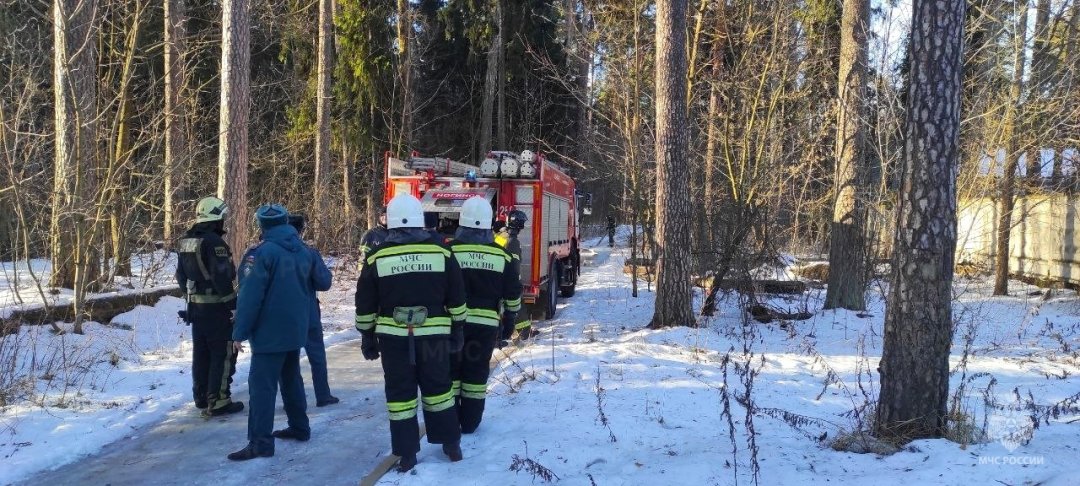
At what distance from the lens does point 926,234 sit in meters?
4.61

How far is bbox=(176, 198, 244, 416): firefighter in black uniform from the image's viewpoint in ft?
19.2

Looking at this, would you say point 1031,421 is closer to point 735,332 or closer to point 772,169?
point 735,332

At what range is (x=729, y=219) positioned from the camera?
35.3 feet

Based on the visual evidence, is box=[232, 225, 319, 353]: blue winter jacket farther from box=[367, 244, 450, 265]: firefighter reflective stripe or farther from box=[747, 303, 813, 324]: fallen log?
box=[747, 303, 813, 324]: fallen log

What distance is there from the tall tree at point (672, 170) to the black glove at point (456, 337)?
17.4 feet

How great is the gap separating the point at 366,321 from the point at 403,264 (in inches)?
18.2

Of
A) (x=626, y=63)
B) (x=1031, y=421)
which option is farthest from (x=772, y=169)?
(x=1031, y=421)

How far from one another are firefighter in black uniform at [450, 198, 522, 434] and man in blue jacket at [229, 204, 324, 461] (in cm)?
118

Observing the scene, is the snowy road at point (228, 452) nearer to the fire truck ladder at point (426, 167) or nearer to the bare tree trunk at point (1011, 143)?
the fire truck ladder at point (426, 167)

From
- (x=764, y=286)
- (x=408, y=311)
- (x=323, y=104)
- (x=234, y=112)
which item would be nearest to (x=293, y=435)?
(x=408, y=311)

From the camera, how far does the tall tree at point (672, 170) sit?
9.37 meters

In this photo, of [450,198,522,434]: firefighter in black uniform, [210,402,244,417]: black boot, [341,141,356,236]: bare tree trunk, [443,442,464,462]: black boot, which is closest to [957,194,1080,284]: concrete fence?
[450,198,522,434]: firefighter in black uniform

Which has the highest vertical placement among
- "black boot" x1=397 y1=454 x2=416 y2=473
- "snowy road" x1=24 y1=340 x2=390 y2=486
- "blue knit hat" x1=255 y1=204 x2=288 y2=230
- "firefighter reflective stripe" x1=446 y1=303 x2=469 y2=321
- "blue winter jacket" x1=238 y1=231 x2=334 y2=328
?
"blue knit hat" x1=255 y1=204 x2=288 y2=230

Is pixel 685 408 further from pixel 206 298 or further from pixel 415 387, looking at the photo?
pixel 206 298
